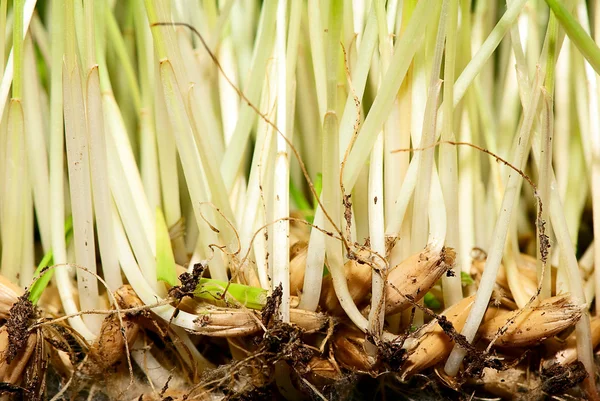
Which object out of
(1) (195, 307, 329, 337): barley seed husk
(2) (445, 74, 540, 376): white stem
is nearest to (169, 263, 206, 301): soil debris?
(1) (195, 307, 329, 337): barley seed husk

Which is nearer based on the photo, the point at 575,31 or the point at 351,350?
the point at 575,31

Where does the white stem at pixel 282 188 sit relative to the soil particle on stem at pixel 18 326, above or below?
above

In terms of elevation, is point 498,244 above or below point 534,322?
above

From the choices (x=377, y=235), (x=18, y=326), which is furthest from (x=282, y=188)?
(x=18, y=326)

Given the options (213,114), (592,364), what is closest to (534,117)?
(592,364)

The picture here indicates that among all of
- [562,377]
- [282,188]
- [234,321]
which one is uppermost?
[282,188]

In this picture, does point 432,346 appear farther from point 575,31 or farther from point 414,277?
point 575,31

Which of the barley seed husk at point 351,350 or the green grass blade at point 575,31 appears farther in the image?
the barley seed husk at point 351,350

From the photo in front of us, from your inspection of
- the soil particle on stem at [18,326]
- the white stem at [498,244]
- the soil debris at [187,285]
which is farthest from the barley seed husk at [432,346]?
the soil particle on stem at [18,326]

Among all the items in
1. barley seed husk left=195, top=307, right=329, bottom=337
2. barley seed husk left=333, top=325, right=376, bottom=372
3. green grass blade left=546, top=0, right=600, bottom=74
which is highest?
green grass blade left=546, top=0, right=600, bottom=74

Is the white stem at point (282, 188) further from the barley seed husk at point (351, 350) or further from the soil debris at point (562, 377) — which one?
the soil debris at point (562, 377)

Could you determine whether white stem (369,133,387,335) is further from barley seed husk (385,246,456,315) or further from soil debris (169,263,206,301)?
soil debris (169,263,206,301)
